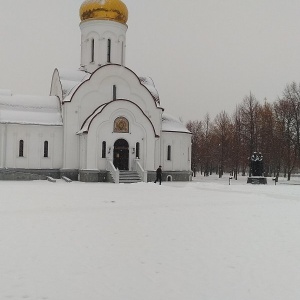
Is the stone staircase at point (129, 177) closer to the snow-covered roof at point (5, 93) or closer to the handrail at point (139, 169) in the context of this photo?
the handrail at point (139, 169)

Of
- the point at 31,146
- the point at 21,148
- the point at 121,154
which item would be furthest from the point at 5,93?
the point at 121,154

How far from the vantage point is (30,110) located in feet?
103

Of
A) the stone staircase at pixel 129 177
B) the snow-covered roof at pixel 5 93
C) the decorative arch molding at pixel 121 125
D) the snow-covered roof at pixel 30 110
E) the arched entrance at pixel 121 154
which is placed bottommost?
the stone staircase at pixel 129 177

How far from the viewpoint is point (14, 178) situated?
28.0 meters

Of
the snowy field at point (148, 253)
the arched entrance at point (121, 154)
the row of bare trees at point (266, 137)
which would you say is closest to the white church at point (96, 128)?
the arched entrance at point (121, 154)

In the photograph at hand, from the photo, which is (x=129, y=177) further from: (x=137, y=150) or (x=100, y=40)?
(x=100, y=40)

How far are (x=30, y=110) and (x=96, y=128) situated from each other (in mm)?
5733

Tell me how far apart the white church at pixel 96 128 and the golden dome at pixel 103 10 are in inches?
2.8

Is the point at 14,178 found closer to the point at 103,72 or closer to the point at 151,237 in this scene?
the point at 103,72

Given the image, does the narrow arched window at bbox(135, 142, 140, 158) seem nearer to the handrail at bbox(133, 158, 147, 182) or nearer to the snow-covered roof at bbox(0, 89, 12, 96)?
the handrail at bbox(133, 158, 147, 182)

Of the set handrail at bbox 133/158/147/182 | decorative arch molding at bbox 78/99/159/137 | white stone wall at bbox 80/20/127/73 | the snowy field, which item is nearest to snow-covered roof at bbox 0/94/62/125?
decorative arch molding at bbox 78/99/159/137

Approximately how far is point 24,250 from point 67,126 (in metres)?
22.7

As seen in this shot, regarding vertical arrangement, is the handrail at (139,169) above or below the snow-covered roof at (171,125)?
below

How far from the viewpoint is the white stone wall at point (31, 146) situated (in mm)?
29547
